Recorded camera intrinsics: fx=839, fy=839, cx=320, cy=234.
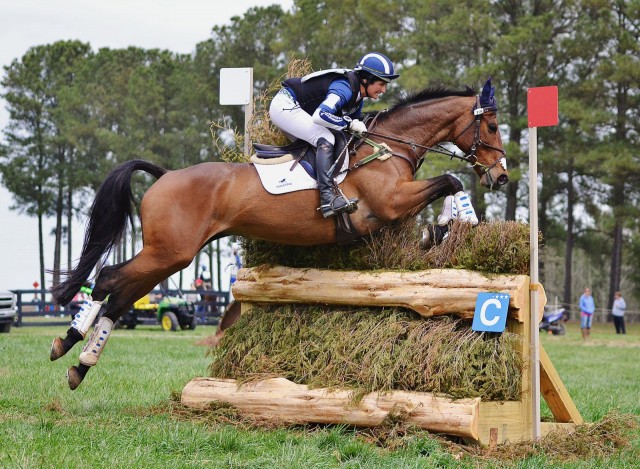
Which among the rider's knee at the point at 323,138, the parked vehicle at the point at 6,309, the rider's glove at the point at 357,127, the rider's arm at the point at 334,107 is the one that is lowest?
the parked vehicle at the point at 6,309

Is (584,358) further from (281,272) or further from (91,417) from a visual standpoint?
(91,417)

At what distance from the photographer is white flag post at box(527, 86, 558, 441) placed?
557 centimetres

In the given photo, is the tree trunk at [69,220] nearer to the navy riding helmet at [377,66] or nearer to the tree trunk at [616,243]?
the tree trunk at [616,243]

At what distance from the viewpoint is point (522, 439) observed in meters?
5.57

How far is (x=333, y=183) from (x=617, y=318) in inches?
884

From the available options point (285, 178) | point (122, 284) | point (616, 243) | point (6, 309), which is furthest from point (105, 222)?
point (616, 243)

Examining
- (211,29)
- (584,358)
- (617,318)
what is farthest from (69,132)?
(584,358)

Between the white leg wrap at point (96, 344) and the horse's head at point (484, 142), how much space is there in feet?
9.89

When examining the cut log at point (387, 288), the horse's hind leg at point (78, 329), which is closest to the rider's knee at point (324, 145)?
the cut log at point (387, 288)

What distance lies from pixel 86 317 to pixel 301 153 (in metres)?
1.97

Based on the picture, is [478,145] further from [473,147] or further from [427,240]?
[427,240]

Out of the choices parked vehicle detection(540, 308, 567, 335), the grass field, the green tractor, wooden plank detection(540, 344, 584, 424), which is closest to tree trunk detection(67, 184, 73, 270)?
the green tractor

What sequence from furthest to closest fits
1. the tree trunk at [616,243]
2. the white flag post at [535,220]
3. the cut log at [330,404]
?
the tree trunk at [616,243] < the white flag post at [535,220] < the cut log at [330,404]

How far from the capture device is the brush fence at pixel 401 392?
532 centimetres
